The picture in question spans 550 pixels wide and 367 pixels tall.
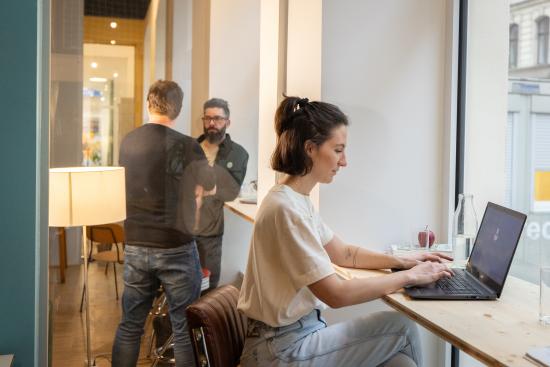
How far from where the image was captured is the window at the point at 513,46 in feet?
8.32

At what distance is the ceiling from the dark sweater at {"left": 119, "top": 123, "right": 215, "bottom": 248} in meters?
0.49

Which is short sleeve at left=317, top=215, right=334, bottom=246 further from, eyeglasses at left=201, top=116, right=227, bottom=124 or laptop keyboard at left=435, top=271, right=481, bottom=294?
eyeglasses at left=201, top=116, right=227, bottom=124

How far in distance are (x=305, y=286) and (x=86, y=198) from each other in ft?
3.45

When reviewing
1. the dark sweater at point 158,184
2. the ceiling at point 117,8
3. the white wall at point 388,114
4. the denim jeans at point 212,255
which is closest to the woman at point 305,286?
the white wall at point 388,114

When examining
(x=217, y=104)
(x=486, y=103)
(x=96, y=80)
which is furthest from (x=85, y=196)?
(x=486, y=103)

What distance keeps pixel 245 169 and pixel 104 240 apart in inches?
28.8

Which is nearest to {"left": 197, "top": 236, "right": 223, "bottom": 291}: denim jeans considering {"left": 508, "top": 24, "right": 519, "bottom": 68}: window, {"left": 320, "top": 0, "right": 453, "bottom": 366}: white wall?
{"left": 320, "top": 0, "right": 453, "bottom": 366}: white wall

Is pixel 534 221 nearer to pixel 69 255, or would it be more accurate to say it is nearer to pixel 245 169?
pixel 245 169

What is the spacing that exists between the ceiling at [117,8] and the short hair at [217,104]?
0.46m

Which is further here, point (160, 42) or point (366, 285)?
point (160, 42)

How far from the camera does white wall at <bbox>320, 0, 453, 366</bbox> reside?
2.46 m

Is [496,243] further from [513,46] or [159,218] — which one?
[159,218]

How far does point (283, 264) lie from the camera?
1.69 meters

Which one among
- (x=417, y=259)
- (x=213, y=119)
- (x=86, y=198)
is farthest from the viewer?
(x=213, y=119)
